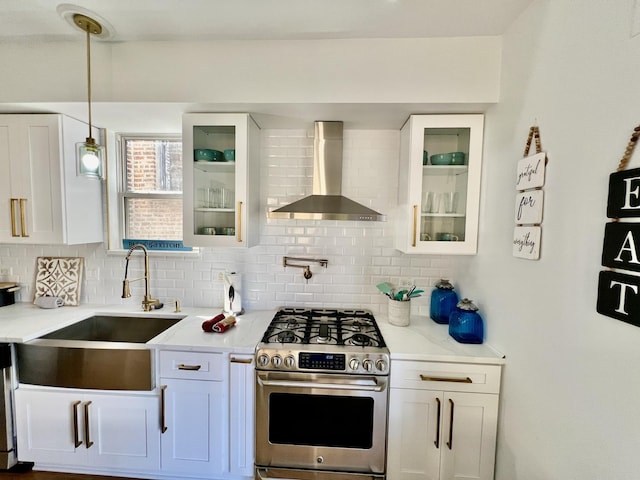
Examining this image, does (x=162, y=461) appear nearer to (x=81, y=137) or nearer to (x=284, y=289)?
(x=284, y=289)

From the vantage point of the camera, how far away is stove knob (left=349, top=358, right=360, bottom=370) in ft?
5.02

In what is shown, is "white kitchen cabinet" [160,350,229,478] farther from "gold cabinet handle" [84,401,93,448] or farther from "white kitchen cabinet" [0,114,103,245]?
"white kitchen cabinet" [0,114,103,245]

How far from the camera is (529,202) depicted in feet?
4.25

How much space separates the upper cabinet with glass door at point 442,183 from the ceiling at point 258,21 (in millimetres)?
126

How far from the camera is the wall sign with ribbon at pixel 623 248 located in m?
0.83

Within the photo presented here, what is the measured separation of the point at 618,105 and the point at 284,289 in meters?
2.07

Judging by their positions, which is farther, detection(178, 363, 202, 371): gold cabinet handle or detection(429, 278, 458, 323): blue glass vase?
detection(429, 278, 458, 323): blue glass vase

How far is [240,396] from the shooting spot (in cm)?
161

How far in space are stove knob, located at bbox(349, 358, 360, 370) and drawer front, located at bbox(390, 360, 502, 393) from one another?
0.21m

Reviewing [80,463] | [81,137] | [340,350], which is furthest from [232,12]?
[80,463]

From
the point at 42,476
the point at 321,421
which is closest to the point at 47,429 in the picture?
the point at 42,476

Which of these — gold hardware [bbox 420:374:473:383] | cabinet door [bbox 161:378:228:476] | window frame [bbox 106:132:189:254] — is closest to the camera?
gold hardware [bbox 420:374:473:383]

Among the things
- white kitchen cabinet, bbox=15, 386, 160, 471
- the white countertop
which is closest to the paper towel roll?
the white countertop

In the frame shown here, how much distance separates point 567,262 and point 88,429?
2.73 metres
